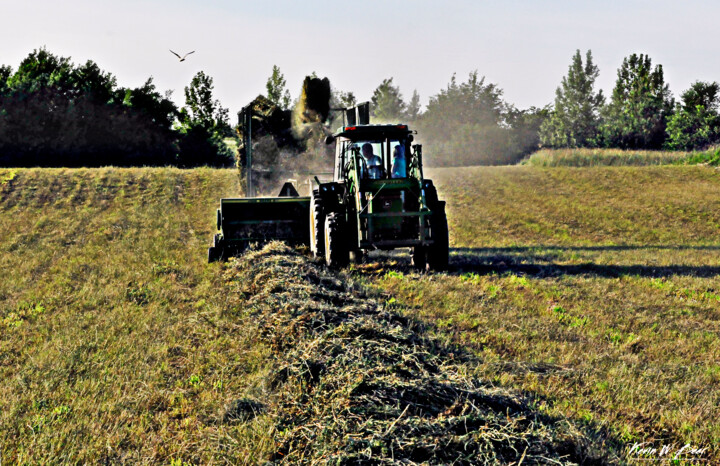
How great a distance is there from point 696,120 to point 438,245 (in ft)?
141

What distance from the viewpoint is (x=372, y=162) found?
11836mm

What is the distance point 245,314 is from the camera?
748 cm

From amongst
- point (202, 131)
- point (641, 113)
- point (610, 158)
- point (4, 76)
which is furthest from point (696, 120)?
point (4, 76)

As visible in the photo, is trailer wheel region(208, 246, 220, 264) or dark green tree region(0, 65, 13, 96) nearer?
trailer wheel region(208, 246, 220, 264)

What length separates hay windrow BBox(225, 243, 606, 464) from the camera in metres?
3.67

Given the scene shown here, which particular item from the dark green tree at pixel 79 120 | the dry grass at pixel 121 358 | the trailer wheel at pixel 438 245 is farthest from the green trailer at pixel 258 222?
the dark green tree at pixel 79 120

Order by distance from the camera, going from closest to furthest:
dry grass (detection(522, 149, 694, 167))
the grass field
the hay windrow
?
1. the hay windrow
2. the grass field
3. dry grass (detection(522, 149, 694, 167))

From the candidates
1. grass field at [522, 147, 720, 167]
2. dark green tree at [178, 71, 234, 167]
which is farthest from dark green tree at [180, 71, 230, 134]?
grass field at [522, 147, 720, 167]

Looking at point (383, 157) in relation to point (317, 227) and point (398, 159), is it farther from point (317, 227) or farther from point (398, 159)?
point (317, 227)

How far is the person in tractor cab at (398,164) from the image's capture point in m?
11.9

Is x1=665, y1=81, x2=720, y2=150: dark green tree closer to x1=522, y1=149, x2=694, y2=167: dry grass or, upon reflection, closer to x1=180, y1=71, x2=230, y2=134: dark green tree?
x1=522, y1=149, x2=694, y2=167: dry grass

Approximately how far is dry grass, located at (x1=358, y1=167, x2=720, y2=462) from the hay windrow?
0.59 meters

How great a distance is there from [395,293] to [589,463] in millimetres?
5486

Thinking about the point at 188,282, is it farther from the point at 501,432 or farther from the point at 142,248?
the point at 501,432
